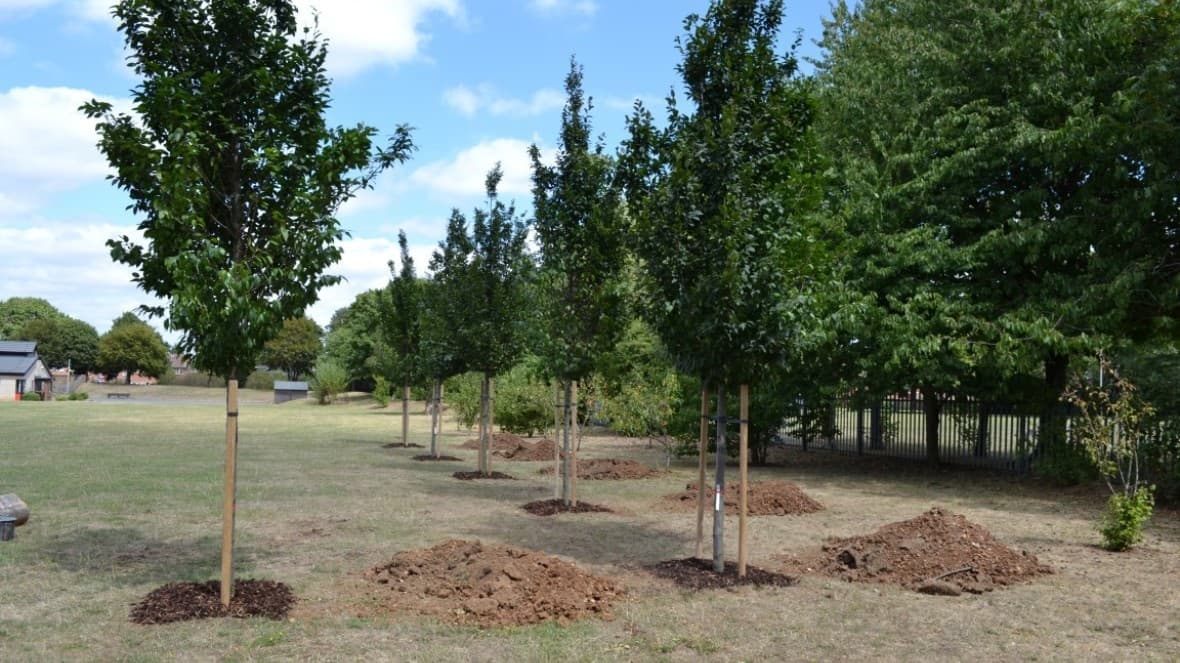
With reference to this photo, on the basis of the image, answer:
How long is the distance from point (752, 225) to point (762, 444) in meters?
14.2

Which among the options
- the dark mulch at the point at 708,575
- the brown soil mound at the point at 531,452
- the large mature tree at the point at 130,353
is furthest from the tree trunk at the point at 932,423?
the large mature tree at the point at 130,353

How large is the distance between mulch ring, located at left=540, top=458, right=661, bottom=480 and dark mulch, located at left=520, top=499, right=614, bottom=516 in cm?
457

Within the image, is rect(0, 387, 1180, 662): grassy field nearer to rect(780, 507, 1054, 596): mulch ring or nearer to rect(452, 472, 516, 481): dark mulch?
rect(780, 507, 1054, 596): mulch ring

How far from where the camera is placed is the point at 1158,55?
15.7 meters

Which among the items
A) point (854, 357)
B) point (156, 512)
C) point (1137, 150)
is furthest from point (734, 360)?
point (1137, 150)

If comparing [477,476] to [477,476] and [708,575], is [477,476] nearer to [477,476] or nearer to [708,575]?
[477,476]

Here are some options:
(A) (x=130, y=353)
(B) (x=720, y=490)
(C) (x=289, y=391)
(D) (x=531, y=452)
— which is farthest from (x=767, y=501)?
(A) (x=130, y=353)

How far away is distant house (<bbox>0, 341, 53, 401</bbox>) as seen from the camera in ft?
237

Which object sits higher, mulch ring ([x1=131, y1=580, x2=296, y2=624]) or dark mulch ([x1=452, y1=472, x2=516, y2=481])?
mulch ring ([x1=131, y1=580, x2=296, y2=624])

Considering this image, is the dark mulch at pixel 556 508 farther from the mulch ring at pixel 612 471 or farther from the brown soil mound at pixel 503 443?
the brown soil mound at pixel 503 443

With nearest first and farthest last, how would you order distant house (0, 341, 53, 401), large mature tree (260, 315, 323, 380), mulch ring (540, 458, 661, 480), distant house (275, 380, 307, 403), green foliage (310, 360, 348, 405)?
mulch ring (540, 458, 661, 480)
green foliage (310, 360, 348, 405)
distant house (275, 380, 307, 403)
distant house (0, 341, 53, 401)
large mature tree (260, 315, 323, 380)

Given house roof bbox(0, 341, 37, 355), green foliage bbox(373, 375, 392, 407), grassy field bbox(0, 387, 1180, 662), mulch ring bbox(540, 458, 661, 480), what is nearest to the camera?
grassy field bbox(0, 387, 1180, 662)

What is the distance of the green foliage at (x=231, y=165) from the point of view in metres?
6.72

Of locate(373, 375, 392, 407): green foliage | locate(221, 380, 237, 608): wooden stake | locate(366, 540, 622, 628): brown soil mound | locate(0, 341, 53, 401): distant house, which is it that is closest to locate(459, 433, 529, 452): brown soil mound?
locate(366, 540, 622, 628): brown soil mound
